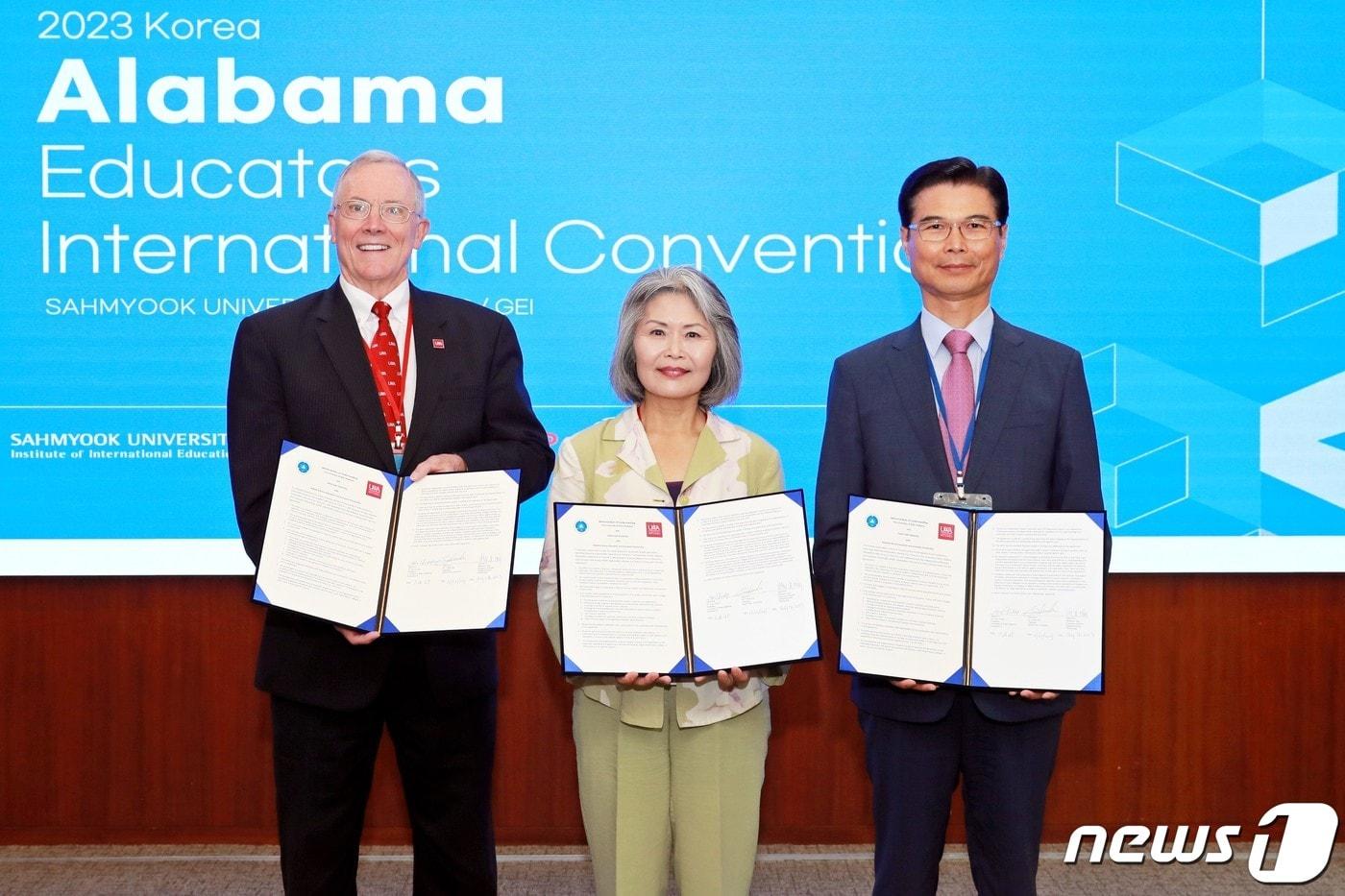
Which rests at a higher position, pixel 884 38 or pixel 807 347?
pixel 884 38

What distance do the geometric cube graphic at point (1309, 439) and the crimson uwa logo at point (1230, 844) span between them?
990mm

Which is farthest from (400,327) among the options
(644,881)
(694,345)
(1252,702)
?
(1252,702)

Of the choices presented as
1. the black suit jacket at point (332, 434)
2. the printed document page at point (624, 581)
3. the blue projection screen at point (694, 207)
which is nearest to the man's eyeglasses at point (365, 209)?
the black suit jacket at point (332, 434)

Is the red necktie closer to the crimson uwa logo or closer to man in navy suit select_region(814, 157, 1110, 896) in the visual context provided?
man in navy suit select_region(814, 157, 1110, 896)

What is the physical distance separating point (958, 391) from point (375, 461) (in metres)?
1.13

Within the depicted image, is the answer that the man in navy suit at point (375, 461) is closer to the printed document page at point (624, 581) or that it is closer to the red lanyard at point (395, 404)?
the red lanyard at point (395, 404)

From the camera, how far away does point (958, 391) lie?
87.5 inches

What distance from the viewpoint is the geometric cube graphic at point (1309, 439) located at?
11.9 ft

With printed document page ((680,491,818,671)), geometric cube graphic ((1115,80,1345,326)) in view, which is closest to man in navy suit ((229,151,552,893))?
Result: printed document page ((680,491,818,671))

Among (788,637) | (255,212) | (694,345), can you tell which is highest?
(255,212)

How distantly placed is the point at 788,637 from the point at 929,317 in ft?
2.22

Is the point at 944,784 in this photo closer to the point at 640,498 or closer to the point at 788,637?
the point at 788,637

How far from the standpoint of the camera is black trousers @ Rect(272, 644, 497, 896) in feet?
7.70

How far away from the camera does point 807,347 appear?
12.0 ft
